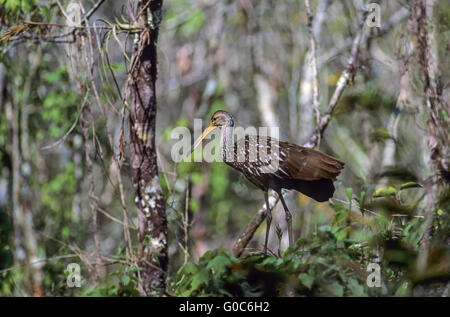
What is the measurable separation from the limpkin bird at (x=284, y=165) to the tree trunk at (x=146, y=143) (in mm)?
578

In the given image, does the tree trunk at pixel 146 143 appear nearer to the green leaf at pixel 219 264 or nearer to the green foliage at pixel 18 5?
the green leaf at pixel 219 264

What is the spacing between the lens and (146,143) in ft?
13.0

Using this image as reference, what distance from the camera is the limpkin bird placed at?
3660 mm

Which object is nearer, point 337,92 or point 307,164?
point 307,164

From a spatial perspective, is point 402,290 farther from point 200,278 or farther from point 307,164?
point 200,278

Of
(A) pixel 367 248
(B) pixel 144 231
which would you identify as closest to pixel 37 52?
(B) pixel 144 231

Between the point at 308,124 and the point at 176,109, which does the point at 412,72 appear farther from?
the point at 176,109

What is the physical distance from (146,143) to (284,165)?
1.03 meters

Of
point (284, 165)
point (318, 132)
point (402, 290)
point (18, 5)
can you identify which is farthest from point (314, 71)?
point (18, 5)

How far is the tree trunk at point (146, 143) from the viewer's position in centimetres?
394

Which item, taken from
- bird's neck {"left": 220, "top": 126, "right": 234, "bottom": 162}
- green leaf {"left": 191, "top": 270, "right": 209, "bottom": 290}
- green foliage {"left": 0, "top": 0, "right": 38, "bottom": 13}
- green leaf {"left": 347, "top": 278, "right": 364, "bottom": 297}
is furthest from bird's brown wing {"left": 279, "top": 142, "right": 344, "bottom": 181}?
green foliage {"left": 0, "top": 0, "right": 38, "bottom": 13}

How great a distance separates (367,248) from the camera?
3686 millimetres

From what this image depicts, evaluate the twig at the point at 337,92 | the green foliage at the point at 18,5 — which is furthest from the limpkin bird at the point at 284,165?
the green foliage at the point at 18,5

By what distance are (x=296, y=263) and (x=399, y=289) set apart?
61 centimetres
